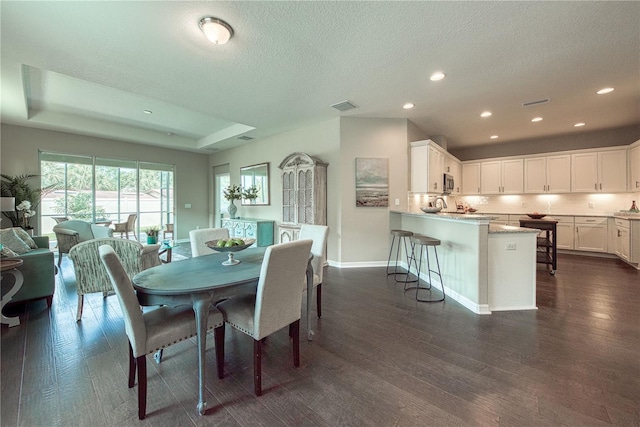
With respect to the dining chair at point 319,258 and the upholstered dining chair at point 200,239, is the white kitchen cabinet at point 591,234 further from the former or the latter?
the upholstered dining chair at point 200,239

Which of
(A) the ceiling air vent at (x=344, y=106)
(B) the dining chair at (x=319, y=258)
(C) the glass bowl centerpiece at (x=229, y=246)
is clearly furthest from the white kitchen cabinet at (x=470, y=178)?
(C) the glass bowl centerpiece at (x=229, y=246)

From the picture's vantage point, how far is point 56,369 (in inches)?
75.3

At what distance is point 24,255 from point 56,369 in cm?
173

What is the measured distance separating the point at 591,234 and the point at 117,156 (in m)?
11.4

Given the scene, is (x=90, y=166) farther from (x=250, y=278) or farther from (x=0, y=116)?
(x=250, y=278)

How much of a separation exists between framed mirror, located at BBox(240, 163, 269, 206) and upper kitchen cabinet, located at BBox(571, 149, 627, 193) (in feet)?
23.3

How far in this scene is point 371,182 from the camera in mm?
4820

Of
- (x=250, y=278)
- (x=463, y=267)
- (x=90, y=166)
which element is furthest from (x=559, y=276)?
(x=90, y=166)

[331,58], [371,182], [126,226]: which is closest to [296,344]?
[331,58]

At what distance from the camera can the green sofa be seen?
2.81m

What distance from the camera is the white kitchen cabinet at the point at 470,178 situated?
7.10 m

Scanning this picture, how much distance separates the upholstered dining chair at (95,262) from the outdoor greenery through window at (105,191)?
4.64 metres

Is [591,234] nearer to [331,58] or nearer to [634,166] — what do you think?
[634,166]

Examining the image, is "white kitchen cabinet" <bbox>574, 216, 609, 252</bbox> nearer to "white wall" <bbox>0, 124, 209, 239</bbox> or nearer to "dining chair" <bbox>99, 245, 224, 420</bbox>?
"dining chair" <bbox>99, 245, 224, 420</bbox>
